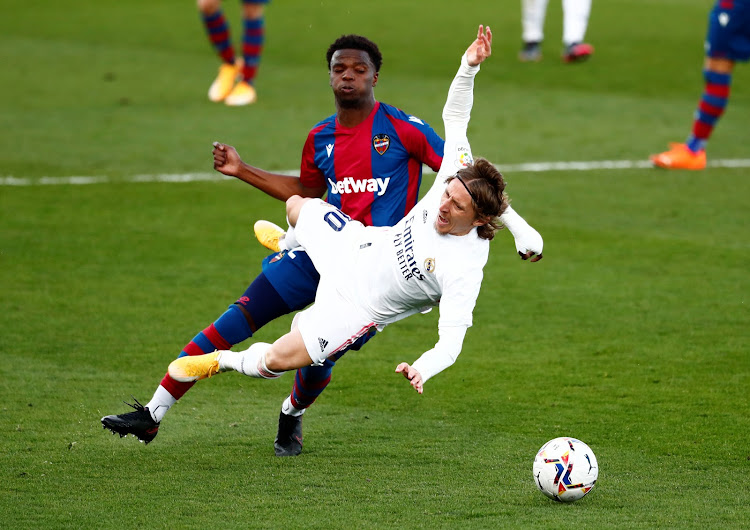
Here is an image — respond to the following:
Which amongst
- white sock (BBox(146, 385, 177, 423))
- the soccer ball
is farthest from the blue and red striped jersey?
the soccer ball

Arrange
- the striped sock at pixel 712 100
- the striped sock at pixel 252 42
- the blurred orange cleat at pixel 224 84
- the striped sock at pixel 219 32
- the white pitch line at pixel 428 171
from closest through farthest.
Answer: the white pitch line at pixel 428 171
the striped sock at pixel 712 100
the striped sock at pixel 252 42
the striped sock at pixel 219 32
the blurred orange cleat at pixel 224 84

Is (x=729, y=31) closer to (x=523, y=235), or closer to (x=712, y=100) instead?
(x=712, y=100)

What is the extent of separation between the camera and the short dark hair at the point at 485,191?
17.7ft

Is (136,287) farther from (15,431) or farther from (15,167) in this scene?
(15,167)

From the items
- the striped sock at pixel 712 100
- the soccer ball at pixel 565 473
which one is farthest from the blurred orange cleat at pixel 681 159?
the soccer ball at pixel 565 473

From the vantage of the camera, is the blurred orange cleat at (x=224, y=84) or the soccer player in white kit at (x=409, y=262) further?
the blurred orange cleat at (x=224, y=84)

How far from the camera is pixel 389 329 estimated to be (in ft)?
28.8

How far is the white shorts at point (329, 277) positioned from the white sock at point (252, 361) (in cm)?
24

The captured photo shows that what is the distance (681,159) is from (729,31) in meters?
1.63

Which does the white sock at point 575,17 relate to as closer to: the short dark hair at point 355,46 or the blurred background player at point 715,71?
the blurred background player at point 715,71

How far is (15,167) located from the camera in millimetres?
13094

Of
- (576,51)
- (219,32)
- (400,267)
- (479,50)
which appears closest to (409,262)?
(400,267)

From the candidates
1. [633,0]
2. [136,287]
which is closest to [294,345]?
[136,287]

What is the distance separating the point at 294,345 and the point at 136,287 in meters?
4.07
